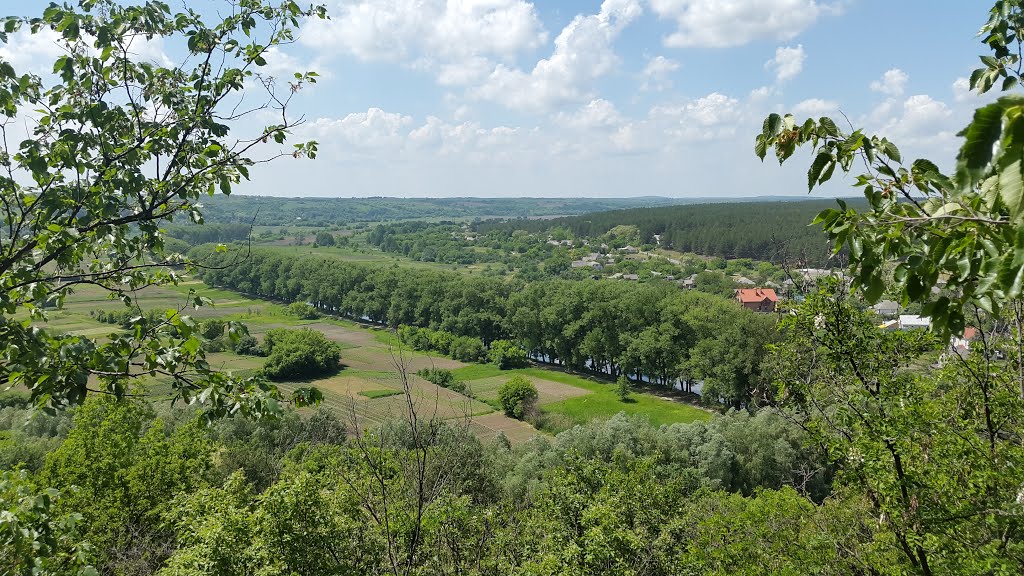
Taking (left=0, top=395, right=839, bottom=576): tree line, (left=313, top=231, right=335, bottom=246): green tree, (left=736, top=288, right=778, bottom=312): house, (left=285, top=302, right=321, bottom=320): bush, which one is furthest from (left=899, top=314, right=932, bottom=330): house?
(left=313, top=231, right=335, bottom=246): green tree

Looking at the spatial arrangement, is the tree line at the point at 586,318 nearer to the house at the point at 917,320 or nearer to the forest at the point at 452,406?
the house at the point at 917,320

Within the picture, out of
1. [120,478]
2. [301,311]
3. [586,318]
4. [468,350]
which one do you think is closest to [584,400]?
[586,318]

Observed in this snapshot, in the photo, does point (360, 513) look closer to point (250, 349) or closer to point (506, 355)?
point (506, 355)

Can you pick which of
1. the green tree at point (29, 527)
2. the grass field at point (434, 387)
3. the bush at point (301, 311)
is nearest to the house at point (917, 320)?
the green tree at point (29, 527)

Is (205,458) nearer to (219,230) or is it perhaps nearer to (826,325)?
(826,325)

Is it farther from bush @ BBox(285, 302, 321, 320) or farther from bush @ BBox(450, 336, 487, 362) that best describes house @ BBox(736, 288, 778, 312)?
bush @ BBox(285, 302, 321, 320)

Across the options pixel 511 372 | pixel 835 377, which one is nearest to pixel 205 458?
pixel 835 377

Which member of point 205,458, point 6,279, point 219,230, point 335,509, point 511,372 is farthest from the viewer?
point 219,230
